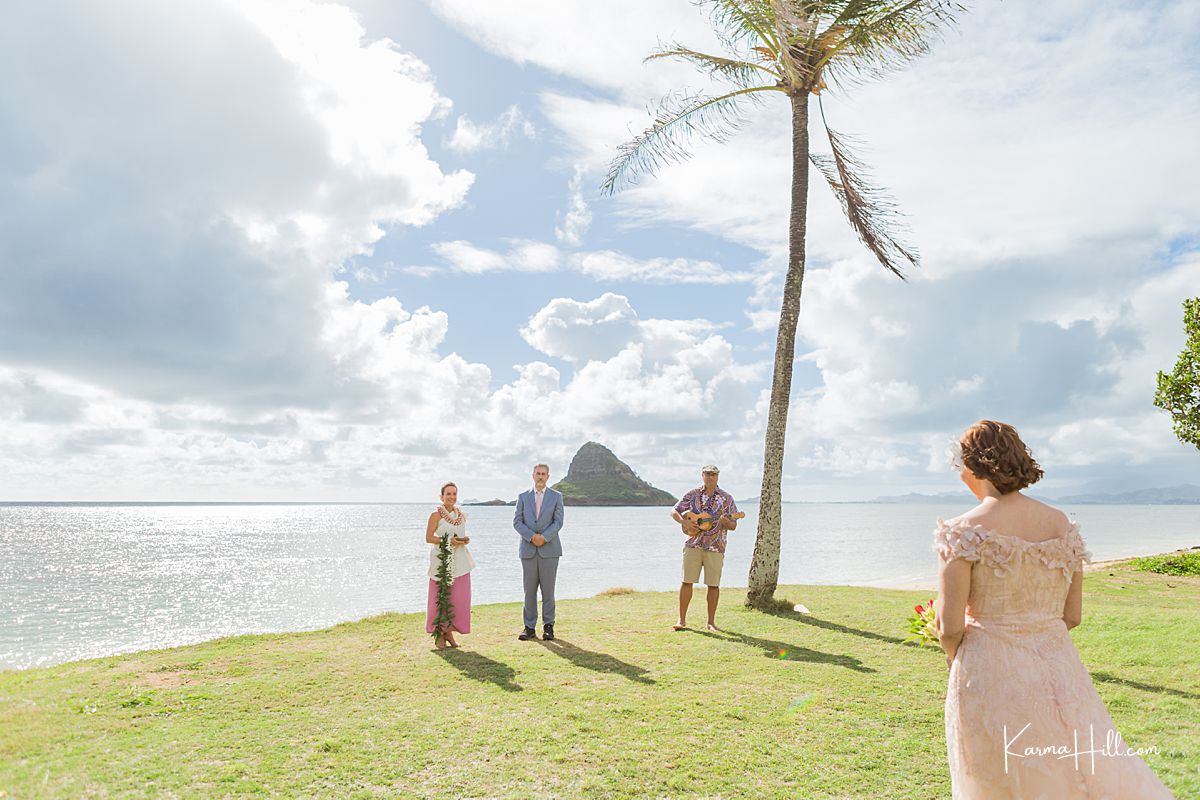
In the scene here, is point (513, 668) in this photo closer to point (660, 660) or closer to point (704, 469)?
point (660, 660)

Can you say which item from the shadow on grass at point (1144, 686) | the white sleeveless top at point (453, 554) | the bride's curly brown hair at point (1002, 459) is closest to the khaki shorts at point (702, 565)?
the white sleeveless top at point (453, 554)

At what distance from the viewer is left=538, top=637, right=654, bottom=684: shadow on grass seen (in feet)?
28.8

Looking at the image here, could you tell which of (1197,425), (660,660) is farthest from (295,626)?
(1197,425)

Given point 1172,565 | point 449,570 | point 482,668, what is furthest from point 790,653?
point 1172,565

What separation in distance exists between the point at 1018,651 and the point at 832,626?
9.05 metres

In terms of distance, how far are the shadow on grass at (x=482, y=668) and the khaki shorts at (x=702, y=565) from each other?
344 centimetres

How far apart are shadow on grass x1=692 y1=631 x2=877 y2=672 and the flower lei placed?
3863 millimetres

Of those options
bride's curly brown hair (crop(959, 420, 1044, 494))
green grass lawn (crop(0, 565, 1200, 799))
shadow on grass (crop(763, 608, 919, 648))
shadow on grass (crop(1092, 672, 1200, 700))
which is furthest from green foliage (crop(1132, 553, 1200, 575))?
bride's curly brown hair (crop(959, 420, 1044, 494))

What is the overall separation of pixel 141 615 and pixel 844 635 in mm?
29242

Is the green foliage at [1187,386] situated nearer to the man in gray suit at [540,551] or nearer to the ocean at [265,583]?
the ocean at [265,583]

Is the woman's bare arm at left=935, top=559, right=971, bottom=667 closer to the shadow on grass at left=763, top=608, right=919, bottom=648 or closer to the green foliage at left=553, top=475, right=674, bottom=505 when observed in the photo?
the shadow on grass at left=763, top=608, right=919, bottom=648

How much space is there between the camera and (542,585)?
36.7 ft

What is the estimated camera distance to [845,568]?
4338 cm

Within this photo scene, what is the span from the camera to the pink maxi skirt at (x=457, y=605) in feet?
35.0
